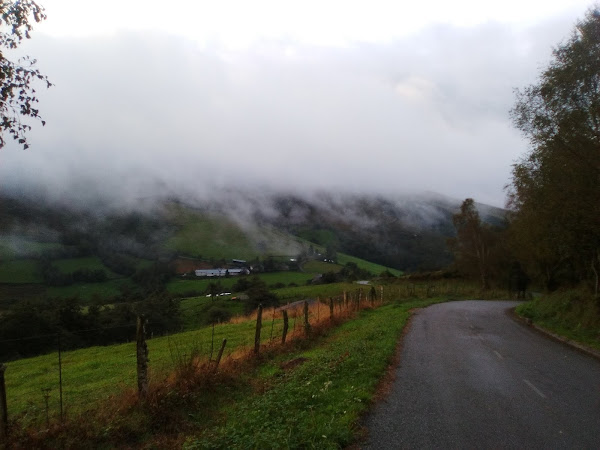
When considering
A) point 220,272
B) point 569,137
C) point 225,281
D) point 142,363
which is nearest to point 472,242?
point 569,137

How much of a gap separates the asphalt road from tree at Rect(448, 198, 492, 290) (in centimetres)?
5156

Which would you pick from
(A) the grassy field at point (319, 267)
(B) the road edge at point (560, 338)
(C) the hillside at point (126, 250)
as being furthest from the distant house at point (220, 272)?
(B) the road edge at point (560, 338)

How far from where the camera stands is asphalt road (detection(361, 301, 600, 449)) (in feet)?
23.7

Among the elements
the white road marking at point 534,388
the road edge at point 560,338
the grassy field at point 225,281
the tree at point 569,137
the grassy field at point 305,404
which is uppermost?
the tree at point 569,137

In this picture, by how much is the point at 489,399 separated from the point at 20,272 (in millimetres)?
112345

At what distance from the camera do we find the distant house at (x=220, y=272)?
11931 cm

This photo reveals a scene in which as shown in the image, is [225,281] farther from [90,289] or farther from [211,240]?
[211,240]

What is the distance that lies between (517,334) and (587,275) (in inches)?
568

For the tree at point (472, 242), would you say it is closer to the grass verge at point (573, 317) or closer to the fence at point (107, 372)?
the grass verge at point (573, 317)

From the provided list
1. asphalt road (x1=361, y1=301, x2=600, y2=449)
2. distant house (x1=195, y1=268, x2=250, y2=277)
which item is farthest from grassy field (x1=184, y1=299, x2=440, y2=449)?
A: distant house (x1=195, y1=268, x2=250, y2=277)

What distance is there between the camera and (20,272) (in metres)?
99.8

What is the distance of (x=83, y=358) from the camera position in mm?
26938

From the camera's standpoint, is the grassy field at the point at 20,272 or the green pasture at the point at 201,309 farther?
the grassy field at the point at 20,272

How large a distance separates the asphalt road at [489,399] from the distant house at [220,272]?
105659mm
